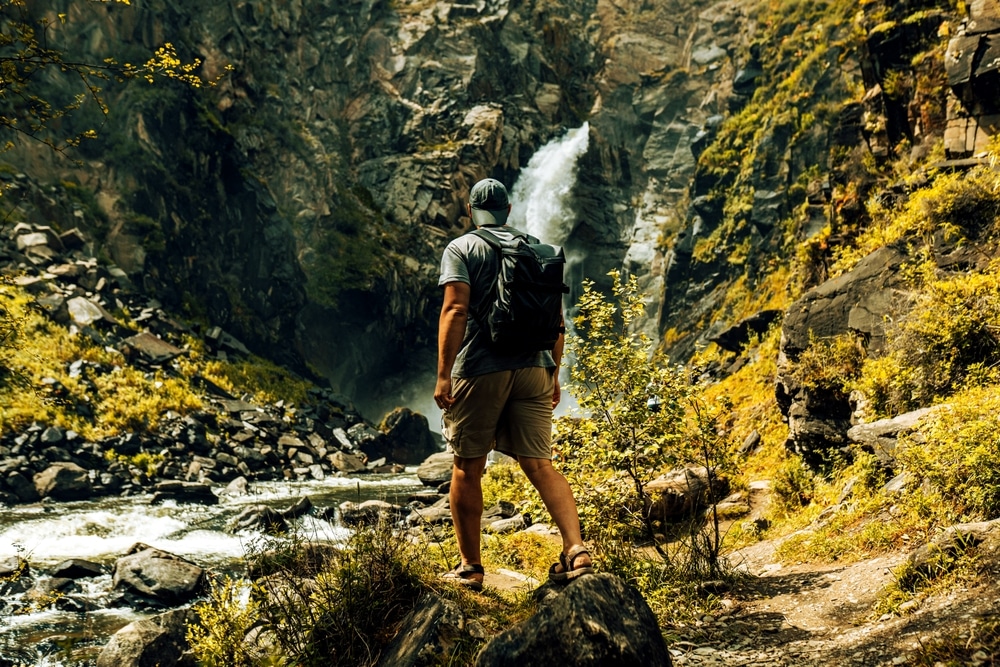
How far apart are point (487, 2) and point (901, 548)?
47.9m

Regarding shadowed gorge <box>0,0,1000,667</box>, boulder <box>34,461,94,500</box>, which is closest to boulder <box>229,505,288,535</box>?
shadowed gorge <box>0,0,1000,667</box>

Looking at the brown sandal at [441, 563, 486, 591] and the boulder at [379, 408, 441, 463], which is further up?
the boulder at [379, 408, 441, 463]

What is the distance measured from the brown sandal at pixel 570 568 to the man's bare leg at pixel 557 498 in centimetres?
3

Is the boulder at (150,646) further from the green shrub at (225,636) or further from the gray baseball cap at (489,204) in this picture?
the gray baseball cap at (489,204)

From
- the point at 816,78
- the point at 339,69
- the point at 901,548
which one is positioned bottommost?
the point at 901,548

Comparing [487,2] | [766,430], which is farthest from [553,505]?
[487,2]

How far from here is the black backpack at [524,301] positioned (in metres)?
4.02

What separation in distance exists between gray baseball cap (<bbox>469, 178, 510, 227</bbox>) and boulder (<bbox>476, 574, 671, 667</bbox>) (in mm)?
2352

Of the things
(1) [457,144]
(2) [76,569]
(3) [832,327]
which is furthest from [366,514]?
(1) [457,144]

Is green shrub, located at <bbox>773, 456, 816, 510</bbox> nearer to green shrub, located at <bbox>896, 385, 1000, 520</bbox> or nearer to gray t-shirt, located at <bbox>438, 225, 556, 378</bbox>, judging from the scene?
green shrub, located at <bbox>896, 385, 1000, 520</bbox>

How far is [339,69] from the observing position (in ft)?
138

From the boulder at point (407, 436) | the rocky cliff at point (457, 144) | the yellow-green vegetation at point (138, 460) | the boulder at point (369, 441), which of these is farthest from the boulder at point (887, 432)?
the boulder at point (407, 436)

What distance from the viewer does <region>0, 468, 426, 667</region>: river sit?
23.9ft

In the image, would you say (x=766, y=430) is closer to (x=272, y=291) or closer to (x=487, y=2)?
(x=272, y=291)
